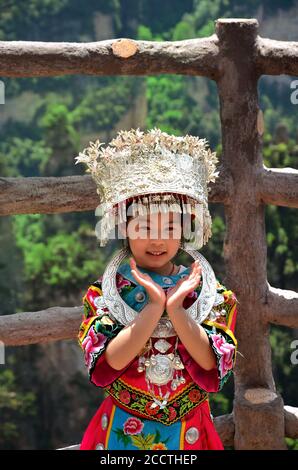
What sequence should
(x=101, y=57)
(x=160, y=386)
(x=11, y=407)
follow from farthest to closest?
1. (x=11, y=407)
2. (x=101, y=57)
3. (x=160, y=386)

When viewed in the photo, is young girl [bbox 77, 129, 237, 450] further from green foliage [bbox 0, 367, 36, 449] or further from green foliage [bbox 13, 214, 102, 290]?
green foliage [bbox 13, 214, 102, 290]

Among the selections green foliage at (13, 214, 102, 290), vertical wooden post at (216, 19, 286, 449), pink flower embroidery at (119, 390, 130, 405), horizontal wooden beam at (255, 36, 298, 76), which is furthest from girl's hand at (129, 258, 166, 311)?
green foliage at (13, 214, 102, 290)

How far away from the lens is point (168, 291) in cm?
208

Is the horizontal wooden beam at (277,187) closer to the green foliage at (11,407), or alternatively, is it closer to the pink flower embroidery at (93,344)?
the pink flower embroidery at (93,344)

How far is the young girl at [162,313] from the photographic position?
82.9 inches

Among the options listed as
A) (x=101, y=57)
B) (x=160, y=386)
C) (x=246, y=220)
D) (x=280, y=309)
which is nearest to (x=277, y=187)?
(x=246, y=220)

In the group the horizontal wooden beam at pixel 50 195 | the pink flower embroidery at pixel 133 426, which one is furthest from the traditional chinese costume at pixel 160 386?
the horizontal wooden beam at pixel 50 195

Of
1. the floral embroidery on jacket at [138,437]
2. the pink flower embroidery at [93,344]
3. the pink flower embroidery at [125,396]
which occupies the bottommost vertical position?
the floral embroidery on jacket at [138,437]

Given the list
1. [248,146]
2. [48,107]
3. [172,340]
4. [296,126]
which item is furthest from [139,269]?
[48,107]

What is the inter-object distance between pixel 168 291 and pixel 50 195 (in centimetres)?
113

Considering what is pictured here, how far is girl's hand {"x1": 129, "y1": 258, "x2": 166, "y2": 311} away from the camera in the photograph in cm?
202

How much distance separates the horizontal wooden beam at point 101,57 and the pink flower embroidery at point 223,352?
1290 millimetres

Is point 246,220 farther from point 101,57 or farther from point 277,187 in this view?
point 101,57

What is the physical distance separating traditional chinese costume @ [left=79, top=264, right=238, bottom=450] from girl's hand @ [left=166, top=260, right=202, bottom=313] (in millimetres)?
85
